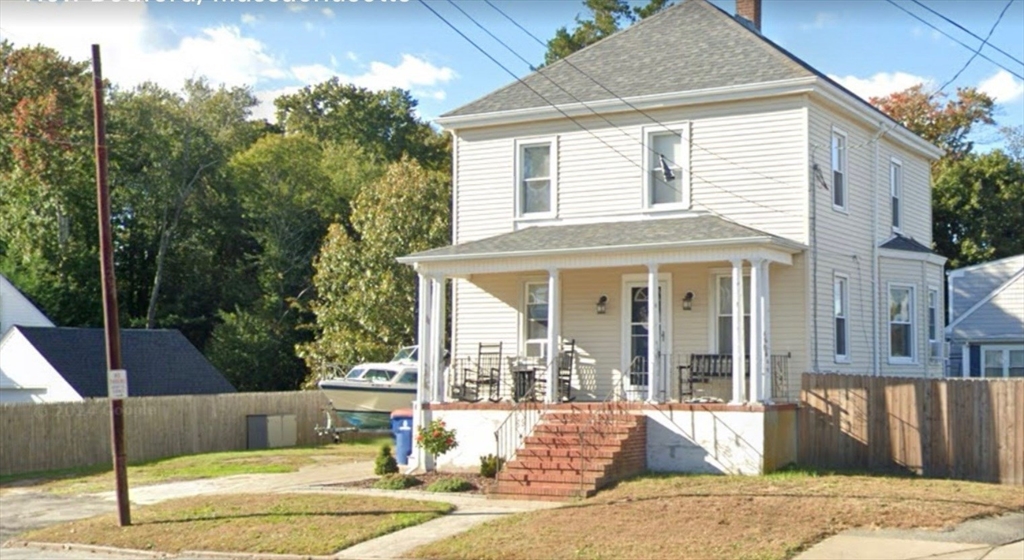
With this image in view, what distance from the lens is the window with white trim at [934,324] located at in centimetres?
2861

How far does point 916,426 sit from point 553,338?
6.80m

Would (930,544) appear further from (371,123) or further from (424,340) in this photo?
(371,123)

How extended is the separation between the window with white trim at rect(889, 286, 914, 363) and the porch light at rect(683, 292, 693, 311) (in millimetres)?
5099

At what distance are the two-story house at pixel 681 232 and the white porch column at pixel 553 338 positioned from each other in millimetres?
54

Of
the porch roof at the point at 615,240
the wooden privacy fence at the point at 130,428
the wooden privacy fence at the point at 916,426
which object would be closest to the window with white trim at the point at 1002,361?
the wooden privacy fence at the point at 916,426

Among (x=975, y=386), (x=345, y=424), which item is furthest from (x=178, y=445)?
(x=975, y=386)

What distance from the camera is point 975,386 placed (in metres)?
22.1

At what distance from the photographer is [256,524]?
1930 cm

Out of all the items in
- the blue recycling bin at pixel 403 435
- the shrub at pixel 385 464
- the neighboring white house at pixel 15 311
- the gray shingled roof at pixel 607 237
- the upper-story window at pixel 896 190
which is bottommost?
the shrub at pixel 385 464

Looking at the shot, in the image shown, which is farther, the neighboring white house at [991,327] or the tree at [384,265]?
the tree at [384,265]

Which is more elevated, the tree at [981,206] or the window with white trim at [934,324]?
the tree at [981,206]

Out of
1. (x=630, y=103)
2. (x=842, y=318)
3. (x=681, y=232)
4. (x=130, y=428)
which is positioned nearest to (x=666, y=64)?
(x=630, y=103)

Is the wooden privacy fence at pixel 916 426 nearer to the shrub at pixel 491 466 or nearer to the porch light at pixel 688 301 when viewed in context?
the porch light at pixel 688 301

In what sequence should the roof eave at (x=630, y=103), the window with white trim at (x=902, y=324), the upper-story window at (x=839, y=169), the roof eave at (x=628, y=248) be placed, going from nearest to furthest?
1. the roof eave at (x=628, y=248)
2. the roof eave at (x=630, y=103)
3. the upper-story window at (x=839, y=169)
4. the window with white trim at (x=902, y=324)
